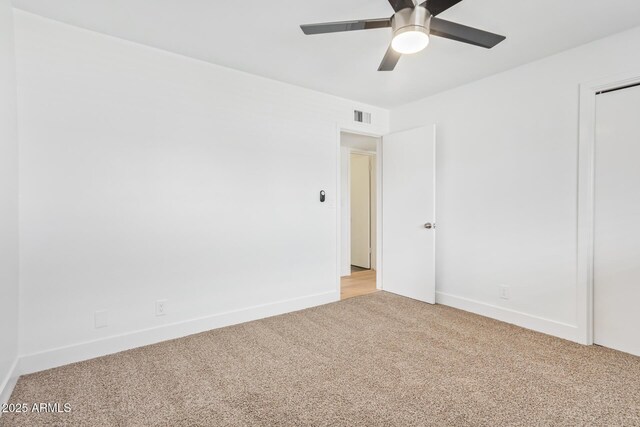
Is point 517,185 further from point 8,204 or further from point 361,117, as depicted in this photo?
point 8,204

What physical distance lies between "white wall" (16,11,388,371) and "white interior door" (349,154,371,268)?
2.44 m

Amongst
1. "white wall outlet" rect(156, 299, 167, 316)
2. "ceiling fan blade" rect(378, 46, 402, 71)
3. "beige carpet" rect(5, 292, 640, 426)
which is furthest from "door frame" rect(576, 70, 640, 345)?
"white wall outlet" rect(156, 299, 167, 316)

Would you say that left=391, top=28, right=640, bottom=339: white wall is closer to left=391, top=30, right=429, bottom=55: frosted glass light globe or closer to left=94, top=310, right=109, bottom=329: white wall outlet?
left=391, top=30, right=429, bottom=55: frosted glass light globe

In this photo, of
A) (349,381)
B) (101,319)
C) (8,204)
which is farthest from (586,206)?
(8,204)

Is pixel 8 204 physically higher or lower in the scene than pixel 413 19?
lower

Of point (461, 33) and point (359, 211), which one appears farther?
point (359, 211)

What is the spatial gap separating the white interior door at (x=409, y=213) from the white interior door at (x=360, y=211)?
1.62m

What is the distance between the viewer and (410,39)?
73.3 inches

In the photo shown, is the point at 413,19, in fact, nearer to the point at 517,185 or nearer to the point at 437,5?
the point at 437,5

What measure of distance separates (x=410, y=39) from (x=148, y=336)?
2.90 m

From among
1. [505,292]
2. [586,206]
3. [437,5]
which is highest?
[437,5]

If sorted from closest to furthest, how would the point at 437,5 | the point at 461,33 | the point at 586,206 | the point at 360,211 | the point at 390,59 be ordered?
the point at 437,5
the point at 461,33
the point at 390,59
the point at 586,206
the point at 360,211

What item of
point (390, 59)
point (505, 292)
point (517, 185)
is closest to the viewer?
point (390, 59)

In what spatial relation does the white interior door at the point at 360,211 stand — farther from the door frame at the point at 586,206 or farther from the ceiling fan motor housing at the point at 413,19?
the ceiling fan motor housing at the point at 413,19
